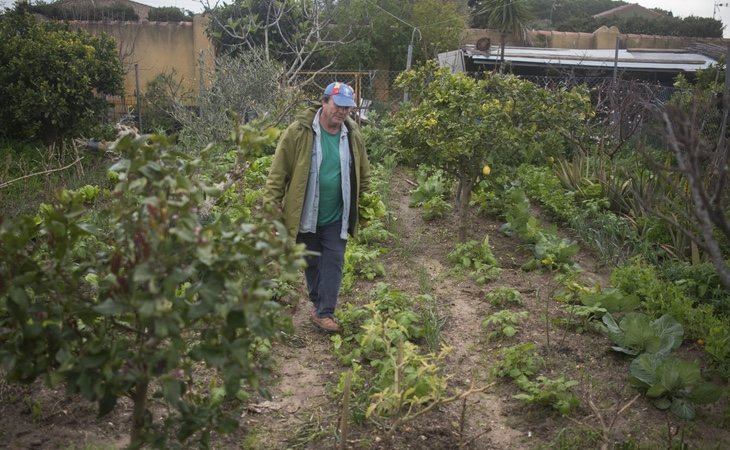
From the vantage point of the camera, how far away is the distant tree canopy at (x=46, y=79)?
1134 cm

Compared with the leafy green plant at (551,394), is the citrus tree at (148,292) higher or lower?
higher

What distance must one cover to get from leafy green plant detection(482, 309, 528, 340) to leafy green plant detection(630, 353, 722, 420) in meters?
0.99

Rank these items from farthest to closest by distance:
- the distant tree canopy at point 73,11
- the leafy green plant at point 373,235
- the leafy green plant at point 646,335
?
the distant tree canopy at point 73,11
the leafy green plant at point 373,235
the leafy green plant at point 646,335

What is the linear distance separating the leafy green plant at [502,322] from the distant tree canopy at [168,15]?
77.5 feet

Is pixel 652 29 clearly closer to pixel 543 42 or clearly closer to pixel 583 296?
pixel 543 42

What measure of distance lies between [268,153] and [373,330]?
26.5 feet

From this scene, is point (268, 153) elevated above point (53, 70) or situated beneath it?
situated beneath

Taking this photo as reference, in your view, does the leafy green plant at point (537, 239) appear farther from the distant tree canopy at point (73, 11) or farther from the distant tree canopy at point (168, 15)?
the distant tree canopy at point (168, 15)

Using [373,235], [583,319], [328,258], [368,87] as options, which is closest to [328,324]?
[328,258]

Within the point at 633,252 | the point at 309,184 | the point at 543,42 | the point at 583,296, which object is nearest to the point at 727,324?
the point at 583,296

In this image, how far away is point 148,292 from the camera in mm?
2305

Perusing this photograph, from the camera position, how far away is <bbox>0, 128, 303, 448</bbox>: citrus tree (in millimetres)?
2352

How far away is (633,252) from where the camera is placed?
675cm

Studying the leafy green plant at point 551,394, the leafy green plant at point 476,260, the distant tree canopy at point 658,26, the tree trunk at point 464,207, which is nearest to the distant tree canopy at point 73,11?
the tree trunk at point 464,207
